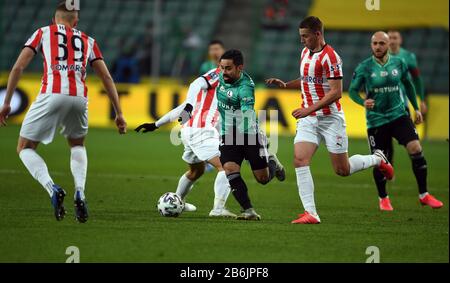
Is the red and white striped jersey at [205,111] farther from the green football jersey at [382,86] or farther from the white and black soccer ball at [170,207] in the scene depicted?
the green football jersey at [382,86]

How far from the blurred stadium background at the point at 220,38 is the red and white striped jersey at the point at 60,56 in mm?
14774

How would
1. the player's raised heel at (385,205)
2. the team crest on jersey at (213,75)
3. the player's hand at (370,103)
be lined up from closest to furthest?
the team crest on jersey at (213,75)
the player's hand at (370,103)
the player's raised heel at (385,205)

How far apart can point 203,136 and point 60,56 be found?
2.11 metres

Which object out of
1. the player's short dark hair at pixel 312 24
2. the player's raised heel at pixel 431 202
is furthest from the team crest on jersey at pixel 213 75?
the player's raised heel at pixel 431 202

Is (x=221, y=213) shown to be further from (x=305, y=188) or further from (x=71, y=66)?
(x=71, y=66)

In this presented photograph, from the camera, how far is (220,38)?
32.2 meters

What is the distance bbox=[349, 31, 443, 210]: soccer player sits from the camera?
1181 centimetres

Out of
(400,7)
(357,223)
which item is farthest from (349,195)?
(400,7)

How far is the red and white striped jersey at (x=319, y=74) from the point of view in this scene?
31.9 feet

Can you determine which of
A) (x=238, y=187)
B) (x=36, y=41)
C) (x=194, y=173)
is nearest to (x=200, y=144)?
(x=194, y=173)

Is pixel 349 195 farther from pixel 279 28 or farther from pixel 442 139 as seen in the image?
pixel 279 28

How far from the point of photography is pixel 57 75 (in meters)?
9.18

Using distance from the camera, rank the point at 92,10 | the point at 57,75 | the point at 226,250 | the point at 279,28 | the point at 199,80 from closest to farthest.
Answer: the point at 226,250 < the point at 57,75 < the point at 199,80 < the point at 279,28 < the point at 92,10

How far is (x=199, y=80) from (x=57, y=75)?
1911 mm
